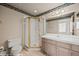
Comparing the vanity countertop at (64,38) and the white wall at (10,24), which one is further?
the white wall at (10,24)

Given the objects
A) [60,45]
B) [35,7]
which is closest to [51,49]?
[60,45]

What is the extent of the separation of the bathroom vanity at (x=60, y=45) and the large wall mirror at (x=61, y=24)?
92 millimetres

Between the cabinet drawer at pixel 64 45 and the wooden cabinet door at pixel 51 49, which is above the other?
the cabinet drawer at pixel 64 45

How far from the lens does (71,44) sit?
1.85 meters

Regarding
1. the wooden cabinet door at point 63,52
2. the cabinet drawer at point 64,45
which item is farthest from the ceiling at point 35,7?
the wooden cabinet door at point 63,52

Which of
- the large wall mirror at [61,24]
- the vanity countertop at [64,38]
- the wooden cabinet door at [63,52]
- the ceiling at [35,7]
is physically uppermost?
the ceiling at [35,7]

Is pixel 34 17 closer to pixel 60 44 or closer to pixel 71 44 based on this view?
pixel 60 44

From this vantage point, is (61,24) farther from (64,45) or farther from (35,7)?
(35,7)

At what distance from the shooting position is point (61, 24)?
2047 millimetres

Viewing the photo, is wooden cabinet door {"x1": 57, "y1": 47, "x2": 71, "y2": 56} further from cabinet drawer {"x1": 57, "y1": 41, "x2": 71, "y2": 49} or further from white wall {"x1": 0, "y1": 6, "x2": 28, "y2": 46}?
white wall {"x1": 0, "y1": 6, "x2": 28, "y2": 46}

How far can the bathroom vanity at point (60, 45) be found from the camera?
6.04ft

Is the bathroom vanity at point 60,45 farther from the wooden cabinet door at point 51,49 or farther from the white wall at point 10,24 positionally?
the white wall at point 10,24

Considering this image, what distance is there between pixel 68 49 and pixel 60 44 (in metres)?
0.17

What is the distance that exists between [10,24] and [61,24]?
1.03 m
